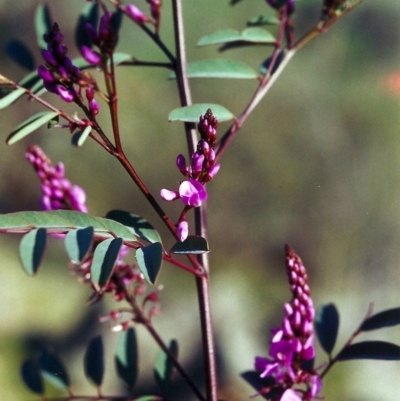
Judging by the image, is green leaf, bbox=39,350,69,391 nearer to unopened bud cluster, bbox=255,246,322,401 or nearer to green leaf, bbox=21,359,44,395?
green leaf, bbox=21,359,44,395

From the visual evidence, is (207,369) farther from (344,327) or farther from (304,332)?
(344,327)

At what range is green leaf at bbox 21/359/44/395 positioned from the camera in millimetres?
1066

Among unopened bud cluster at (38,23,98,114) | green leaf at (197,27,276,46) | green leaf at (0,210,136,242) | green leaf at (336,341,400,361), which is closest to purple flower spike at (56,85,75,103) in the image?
unopened bud cluster at (38,23,98,114)

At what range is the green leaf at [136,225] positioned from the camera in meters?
0.67

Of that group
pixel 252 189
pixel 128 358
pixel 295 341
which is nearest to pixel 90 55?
pixel 295 341

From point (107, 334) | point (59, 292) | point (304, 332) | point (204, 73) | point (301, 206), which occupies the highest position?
point (204, 73)

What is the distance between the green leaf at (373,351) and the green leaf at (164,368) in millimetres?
318

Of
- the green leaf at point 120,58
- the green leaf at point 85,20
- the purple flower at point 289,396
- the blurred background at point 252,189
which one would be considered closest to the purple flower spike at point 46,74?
the green leaf at point 120,58

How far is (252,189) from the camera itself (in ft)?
5.91

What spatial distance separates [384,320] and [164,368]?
404 mm

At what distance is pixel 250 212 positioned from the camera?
1.79m

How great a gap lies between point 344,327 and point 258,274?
282mm

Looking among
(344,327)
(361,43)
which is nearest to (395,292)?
(344,327)

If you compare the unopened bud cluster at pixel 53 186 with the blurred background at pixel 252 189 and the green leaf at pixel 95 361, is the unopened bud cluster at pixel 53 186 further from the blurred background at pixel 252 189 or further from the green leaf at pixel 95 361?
the blurred background at pixel 252 189
